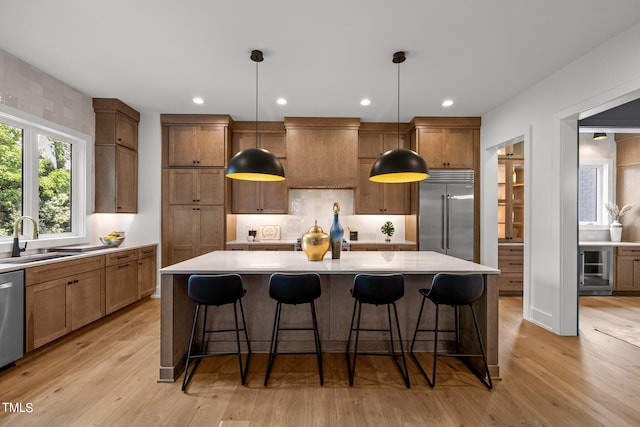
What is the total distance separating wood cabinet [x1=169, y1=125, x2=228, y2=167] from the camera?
16.0 feet

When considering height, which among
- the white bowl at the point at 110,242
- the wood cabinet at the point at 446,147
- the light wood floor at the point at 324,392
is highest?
the wood cabinet at the point at 446,147

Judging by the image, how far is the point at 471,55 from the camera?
3.09m

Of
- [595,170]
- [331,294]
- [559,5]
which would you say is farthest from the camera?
[595,170]

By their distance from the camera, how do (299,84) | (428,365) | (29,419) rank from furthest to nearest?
(299,84)
(428,365)
(29,419)

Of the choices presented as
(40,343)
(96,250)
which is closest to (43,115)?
(96,250)

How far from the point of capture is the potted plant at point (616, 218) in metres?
5.28

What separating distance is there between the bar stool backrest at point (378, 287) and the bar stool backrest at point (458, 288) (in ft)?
0.94

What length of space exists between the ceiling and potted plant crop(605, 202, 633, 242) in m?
3.18

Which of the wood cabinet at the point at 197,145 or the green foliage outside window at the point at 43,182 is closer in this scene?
the green foliage outside window at the point at 43,182

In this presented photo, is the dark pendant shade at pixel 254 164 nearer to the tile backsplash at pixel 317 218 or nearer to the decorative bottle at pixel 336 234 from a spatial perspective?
the decorative bottle at pixel 336 234

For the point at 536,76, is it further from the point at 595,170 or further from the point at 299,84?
the point at 595,170

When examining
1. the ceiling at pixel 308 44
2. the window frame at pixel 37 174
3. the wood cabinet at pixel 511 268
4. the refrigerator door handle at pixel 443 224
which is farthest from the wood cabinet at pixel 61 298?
the wood cabinet at pixel 511 268

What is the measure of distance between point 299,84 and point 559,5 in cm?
248

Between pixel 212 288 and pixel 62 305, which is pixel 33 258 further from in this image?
pixel 212 288
